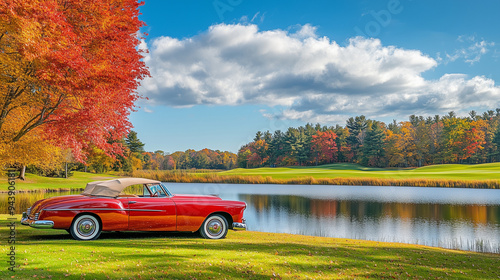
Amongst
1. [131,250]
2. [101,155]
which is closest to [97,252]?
[131,250]

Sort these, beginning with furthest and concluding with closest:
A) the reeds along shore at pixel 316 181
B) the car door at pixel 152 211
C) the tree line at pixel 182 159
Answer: the tree line at pixel 182 159, the reeds along shore at pixel 316 181, the car door at pixel 152 211

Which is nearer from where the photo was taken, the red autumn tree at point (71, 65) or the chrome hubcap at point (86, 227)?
the chrome hubcap at point (86, 227)

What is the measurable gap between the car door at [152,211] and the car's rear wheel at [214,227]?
87 cm

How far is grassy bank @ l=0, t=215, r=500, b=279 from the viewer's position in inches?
255

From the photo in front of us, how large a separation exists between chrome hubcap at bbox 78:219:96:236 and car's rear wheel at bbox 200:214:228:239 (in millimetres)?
2836

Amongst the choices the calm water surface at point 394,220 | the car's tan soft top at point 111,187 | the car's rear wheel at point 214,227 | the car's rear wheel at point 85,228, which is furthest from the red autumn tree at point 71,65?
the calm water surface at point 394,220

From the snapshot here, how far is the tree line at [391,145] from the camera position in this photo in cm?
8806

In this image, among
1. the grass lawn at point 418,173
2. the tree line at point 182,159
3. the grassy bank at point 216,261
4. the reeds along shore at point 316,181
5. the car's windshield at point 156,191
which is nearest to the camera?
the grassy bank at point 216,261

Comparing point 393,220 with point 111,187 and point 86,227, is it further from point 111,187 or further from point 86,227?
point 86,227

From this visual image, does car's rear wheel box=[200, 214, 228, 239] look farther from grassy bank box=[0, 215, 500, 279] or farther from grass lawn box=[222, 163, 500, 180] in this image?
grass lawn box=[222, 163, 500, 180]

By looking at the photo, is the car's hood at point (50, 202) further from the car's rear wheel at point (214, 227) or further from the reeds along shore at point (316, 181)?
the reeds along shore at point (316, 181)

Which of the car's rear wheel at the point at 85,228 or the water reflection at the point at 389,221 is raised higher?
the car's rear wheel at the point at 85,228

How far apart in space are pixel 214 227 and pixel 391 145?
87.3m

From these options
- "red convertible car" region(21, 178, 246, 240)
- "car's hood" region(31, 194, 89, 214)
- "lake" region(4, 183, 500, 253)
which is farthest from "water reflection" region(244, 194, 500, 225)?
"car's hood" region(31, 194, 89, 214)
